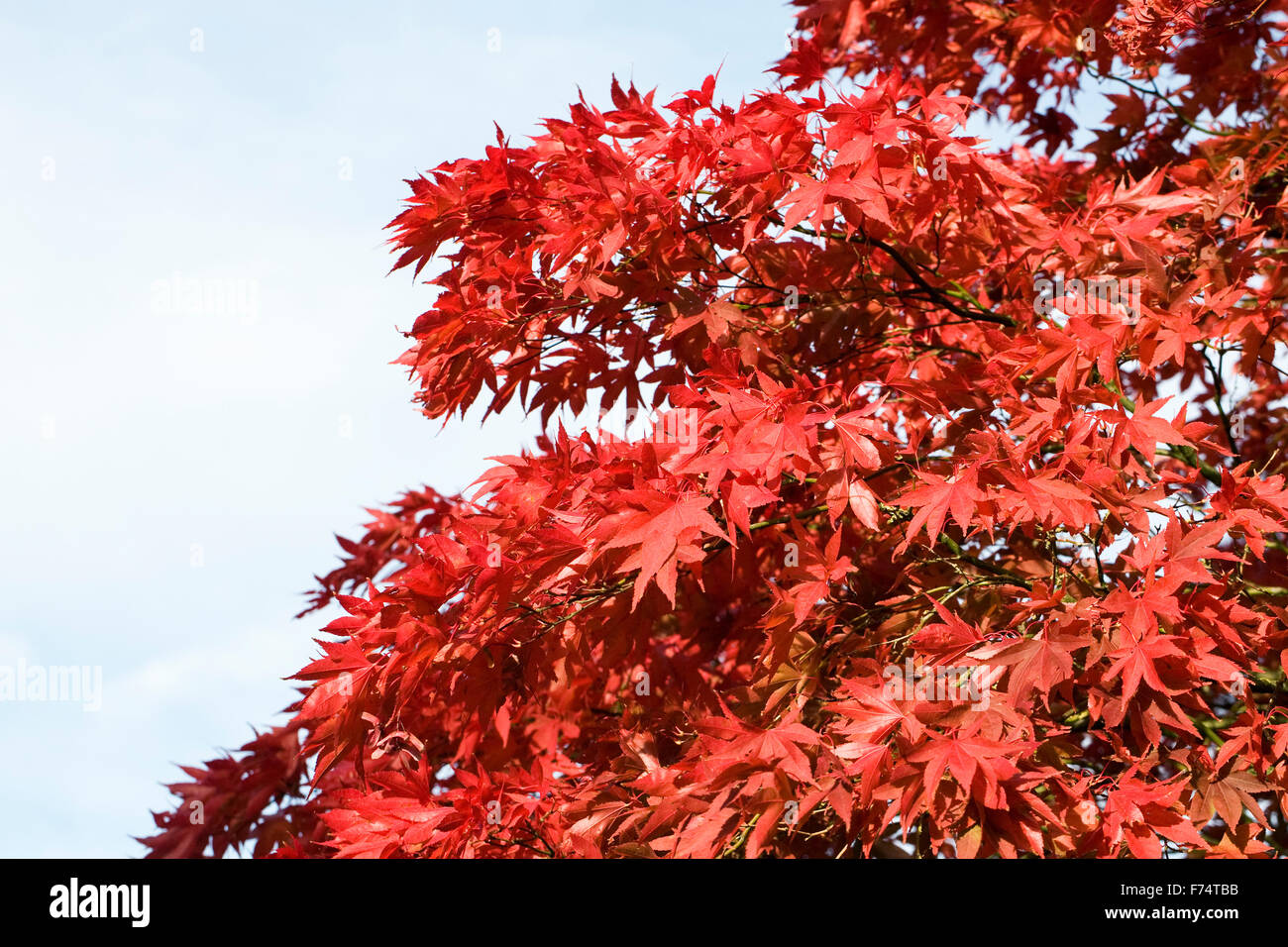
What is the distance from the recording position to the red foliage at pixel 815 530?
258 centimetres

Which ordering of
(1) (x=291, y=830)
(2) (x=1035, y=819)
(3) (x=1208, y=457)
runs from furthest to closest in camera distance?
(3) (x=1208, y=457), (1) (x=291, y=830), (2) (x=1035, y=819)

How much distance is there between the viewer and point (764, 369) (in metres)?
3.31

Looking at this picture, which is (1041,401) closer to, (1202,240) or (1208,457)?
(1202,240)

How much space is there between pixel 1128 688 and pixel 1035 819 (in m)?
0.37

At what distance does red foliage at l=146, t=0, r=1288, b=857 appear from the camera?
2.58m

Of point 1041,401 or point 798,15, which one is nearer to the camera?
point 1041,401

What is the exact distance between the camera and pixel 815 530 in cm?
385

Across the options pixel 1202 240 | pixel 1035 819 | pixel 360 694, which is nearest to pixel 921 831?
pixel 1035 819

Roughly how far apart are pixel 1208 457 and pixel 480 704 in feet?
10.9
